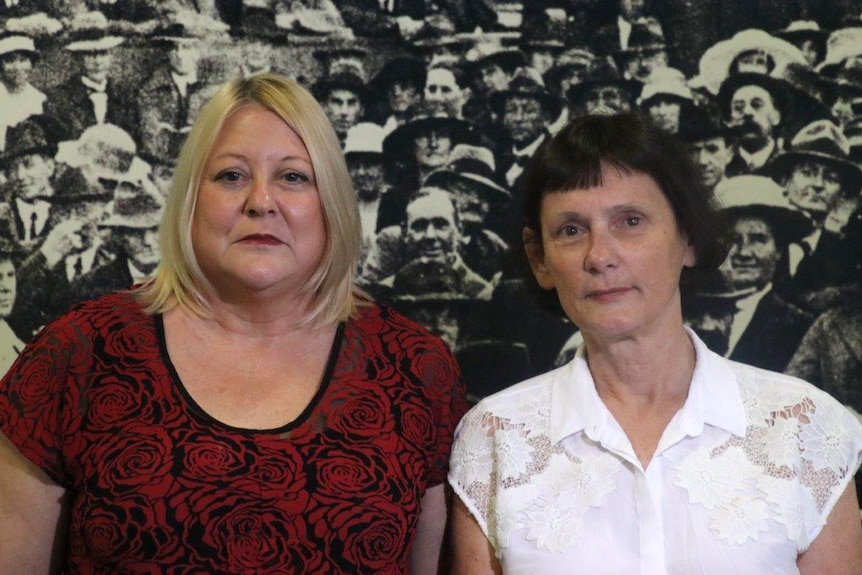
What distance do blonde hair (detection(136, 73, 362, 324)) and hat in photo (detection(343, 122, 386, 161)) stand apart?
412 mm

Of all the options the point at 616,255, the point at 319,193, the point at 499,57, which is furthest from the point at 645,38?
the point at 319,193

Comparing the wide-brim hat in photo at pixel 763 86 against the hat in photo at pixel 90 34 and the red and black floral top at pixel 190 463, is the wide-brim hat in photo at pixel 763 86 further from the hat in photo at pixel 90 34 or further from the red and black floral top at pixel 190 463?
the hat in photo at pixel 90 34

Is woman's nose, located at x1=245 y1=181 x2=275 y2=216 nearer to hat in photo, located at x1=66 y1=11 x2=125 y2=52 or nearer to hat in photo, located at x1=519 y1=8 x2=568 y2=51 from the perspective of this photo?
hat in photo, located at x1=66 y1=11 x2=125 y2=52

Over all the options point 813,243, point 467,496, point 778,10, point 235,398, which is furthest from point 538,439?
point 778,10

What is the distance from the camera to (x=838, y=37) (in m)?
2.54

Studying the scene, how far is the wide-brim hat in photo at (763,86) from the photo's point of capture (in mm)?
2543

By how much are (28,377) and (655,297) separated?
1.23m

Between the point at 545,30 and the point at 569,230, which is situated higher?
the point at 545,30

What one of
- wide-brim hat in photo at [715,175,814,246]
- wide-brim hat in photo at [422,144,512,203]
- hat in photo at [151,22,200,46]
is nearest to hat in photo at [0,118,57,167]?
hat in photo at [151,22,200,46]

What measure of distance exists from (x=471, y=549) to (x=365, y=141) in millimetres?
1080

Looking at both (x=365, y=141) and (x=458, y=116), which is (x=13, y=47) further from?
(x=458, y=116)

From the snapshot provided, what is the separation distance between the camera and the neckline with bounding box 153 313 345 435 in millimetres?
1938

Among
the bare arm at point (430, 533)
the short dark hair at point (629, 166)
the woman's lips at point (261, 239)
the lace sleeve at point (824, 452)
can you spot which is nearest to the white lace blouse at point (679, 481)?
the lace sleeve at point (824, 452)

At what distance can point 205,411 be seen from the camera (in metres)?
1.95
